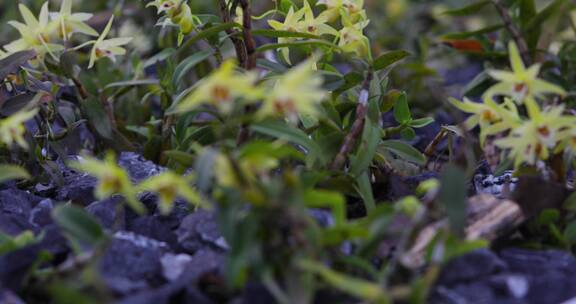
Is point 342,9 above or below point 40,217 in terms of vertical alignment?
above

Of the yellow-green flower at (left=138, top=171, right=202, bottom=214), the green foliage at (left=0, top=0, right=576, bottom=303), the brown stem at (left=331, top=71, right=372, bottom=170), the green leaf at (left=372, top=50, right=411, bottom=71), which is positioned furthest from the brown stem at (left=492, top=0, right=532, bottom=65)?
the yellow-green flower at (left=138, top=171, right=202, bottom=214)

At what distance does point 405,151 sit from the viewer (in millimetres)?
1169

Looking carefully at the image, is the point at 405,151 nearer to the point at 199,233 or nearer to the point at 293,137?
the point at 293,137

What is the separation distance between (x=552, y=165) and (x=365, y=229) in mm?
380

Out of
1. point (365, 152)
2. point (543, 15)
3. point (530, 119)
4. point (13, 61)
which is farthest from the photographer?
point (543, 15)

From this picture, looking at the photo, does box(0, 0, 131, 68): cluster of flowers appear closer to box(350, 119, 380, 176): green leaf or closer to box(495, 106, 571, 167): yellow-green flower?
box(350, 119, 380, 176): green leaf

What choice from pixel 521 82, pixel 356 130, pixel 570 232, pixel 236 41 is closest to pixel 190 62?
pixel 236 41

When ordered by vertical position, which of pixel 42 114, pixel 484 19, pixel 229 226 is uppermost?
pixel 229 226

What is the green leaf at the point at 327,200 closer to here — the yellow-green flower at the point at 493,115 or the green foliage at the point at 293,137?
the green foliage at the point at 293,137

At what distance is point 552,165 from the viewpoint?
3.54ft

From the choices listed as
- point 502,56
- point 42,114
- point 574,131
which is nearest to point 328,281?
point 574,131

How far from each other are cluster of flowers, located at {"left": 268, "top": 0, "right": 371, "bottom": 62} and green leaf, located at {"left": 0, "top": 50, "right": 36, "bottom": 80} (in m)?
0.39

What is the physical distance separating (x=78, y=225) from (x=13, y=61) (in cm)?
44

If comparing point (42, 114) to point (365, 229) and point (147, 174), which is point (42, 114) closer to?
point (147, 174)
